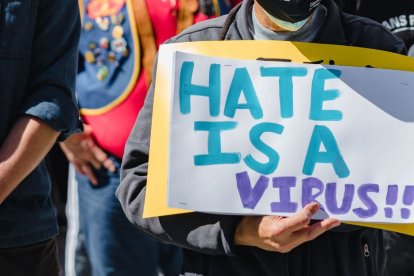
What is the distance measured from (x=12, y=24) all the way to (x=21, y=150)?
29 centimetres

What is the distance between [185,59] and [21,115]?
0.50 metres

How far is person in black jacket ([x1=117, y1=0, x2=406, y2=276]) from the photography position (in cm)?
191

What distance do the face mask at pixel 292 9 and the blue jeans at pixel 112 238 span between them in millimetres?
1572

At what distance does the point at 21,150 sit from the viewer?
219cm

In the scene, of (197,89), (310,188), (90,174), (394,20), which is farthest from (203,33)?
(90,174)

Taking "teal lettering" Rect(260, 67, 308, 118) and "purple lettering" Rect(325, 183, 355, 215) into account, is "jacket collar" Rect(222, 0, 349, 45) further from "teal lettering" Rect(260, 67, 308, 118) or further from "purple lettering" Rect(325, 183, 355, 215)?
"purple lettering" Rect(325, 183, 355, 215)

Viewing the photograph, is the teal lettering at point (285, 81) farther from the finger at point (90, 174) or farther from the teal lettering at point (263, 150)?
the finger at point (90, 174)

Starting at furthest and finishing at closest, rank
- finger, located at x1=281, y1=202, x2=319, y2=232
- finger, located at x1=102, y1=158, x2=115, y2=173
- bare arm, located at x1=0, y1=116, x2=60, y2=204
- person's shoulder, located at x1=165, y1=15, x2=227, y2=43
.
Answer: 1. finger, located at x1=102, y1=158, x2=115, y2=173
2. bare arm, located at x1=0, y1=116, x2=60, y2=204
3. person's shoulder, located at x1=165, y1=15, x2=227, y2=43
4. finger, located at x1=281, y1=202, x2=319, y2=232

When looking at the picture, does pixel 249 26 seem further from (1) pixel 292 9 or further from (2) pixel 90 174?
(2) pixel 90 174

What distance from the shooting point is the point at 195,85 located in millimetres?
1910

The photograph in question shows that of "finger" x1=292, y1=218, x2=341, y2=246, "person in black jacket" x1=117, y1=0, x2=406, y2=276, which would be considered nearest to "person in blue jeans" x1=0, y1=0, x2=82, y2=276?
"person in black jacket" x1=117, y1=0, x2=406, y2=276

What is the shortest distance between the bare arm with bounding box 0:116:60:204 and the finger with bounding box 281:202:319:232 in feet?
2.34

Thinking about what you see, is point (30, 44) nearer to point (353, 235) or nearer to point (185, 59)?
point (185, 59)

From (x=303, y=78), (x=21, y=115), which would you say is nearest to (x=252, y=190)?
(x=303, y=78)
